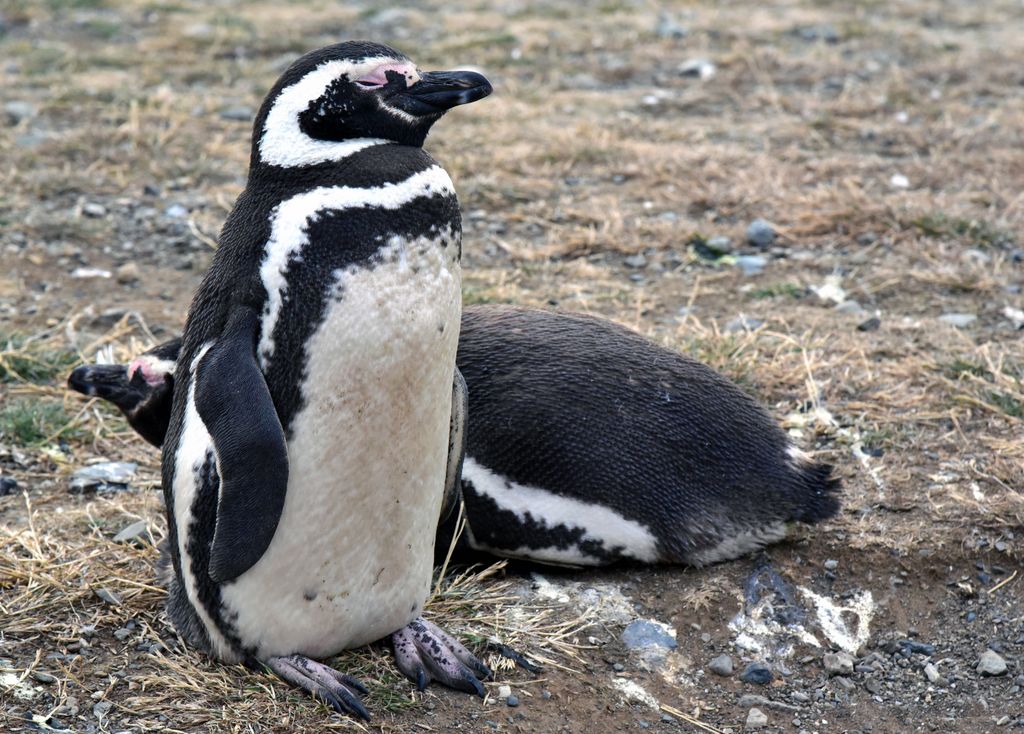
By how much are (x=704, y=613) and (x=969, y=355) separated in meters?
1.64

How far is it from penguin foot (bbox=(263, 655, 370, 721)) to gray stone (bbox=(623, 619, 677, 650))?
2.28ft

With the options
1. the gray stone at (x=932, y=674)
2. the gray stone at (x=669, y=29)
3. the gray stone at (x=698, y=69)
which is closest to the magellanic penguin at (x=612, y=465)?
the gray stone at (x=932, y=674)

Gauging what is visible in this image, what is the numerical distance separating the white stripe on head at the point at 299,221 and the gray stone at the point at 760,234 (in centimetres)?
312

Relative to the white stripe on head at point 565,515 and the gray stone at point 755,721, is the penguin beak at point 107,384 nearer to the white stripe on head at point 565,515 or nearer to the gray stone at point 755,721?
the white stripe on head at point 565,515

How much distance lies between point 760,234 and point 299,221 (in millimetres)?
3278

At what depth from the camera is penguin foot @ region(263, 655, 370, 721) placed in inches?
106

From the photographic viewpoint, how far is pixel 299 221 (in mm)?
2551

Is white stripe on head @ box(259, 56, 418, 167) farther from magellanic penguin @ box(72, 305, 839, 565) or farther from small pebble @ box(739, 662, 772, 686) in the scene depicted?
small pebble @ box(739, 662, 772, 686)

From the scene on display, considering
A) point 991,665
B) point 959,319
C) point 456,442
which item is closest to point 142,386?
point 456,442

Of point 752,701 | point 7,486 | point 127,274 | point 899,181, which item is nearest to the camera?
point 752,701

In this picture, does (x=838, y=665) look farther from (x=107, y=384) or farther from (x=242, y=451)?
(x=107, y=384)

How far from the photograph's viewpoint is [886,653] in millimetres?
3191

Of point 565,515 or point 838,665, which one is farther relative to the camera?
point 565,515

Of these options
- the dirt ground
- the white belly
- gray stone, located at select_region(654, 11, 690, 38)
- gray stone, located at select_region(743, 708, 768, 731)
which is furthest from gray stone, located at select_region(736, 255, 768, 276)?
gray stone, located at select_region(654, 11, 690, 38)
